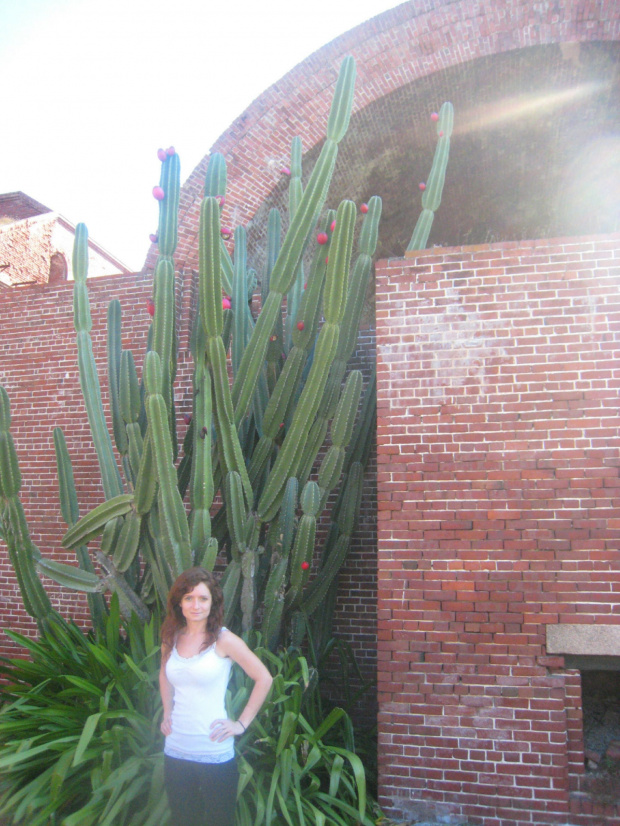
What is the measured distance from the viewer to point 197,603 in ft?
10.4

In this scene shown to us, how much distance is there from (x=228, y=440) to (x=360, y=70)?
20.0 ft

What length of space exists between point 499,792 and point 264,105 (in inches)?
318

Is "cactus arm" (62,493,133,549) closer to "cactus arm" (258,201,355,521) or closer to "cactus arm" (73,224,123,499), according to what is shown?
"cactus arm" (73,224,123,499)

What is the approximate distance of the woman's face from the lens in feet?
10.3

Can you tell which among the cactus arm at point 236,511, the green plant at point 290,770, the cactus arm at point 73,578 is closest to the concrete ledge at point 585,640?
the green plant at point 290,770

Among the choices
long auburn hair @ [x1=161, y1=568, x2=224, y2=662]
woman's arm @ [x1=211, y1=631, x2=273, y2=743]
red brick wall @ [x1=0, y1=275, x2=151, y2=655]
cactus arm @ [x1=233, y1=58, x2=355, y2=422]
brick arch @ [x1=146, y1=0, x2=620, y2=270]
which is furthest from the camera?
brick arch @ [x1=146, y1=0, x2=620, y2=270]

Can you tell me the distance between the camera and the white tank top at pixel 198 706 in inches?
117

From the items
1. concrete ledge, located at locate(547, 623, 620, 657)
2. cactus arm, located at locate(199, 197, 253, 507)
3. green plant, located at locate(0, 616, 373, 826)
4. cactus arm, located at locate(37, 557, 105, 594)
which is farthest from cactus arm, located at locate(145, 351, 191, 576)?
concrete ledge, located at locate(547, 623, 620, 657)

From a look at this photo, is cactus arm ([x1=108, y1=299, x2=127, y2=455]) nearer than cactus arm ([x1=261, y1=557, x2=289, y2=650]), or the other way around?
cactus arm ([x1=261, y1=557, x2=289, y2=650])

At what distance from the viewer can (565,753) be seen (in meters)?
4.23

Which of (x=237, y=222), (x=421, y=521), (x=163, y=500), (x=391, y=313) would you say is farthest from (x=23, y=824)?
(x=237, y=222)

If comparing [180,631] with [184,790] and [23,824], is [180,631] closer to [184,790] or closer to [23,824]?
[184,790]

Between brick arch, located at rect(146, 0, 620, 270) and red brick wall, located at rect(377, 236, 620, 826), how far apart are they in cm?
441

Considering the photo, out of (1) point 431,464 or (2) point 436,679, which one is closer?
(2) point 436,679
